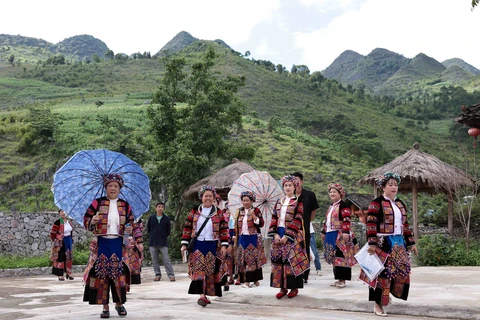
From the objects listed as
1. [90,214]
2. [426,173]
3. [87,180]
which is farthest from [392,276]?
[426,173]

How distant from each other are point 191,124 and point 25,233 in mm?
7154

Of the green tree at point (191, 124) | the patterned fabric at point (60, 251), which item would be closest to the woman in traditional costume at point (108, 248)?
the patterned fabric at point (60, 251)

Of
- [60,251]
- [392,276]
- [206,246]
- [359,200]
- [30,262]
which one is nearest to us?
[392,276]

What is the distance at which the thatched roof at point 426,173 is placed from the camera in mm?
18344

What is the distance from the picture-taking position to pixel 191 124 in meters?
23.3

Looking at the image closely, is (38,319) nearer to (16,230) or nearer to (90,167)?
(90,167)

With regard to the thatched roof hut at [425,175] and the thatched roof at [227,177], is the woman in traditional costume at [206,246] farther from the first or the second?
the thatched roof hut at [425,175]

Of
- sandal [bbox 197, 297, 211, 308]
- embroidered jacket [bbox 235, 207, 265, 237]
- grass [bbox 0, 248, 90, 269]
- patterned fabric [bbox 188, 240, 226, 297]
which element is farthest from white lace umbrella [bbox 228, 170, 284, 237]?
grass [bbox 0, 248, 90, 269]

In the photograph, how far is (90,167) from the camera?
26.2 ft

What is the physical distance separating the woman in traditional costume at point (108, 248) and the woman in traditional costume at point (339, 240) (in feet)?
12.7

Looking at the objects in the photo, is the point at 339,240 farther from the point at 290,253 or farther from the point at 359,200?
the point at 359,200

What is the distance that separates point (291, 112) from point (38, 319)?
212 ft

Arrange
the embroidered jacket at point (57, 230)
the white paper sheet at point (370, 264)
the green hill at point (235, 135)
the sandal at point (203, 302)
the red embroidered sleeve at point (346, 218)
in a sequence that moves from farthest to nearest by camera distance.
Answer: the green hill at point (235, 135)
the embroidered jacket at point (57, 230)
the red embroidered sleeve at point (346, 218)
the sandal at point (203, 302)
the white paper sheet at point (370, 264)

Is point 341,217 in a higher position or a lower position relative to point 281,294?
higher
